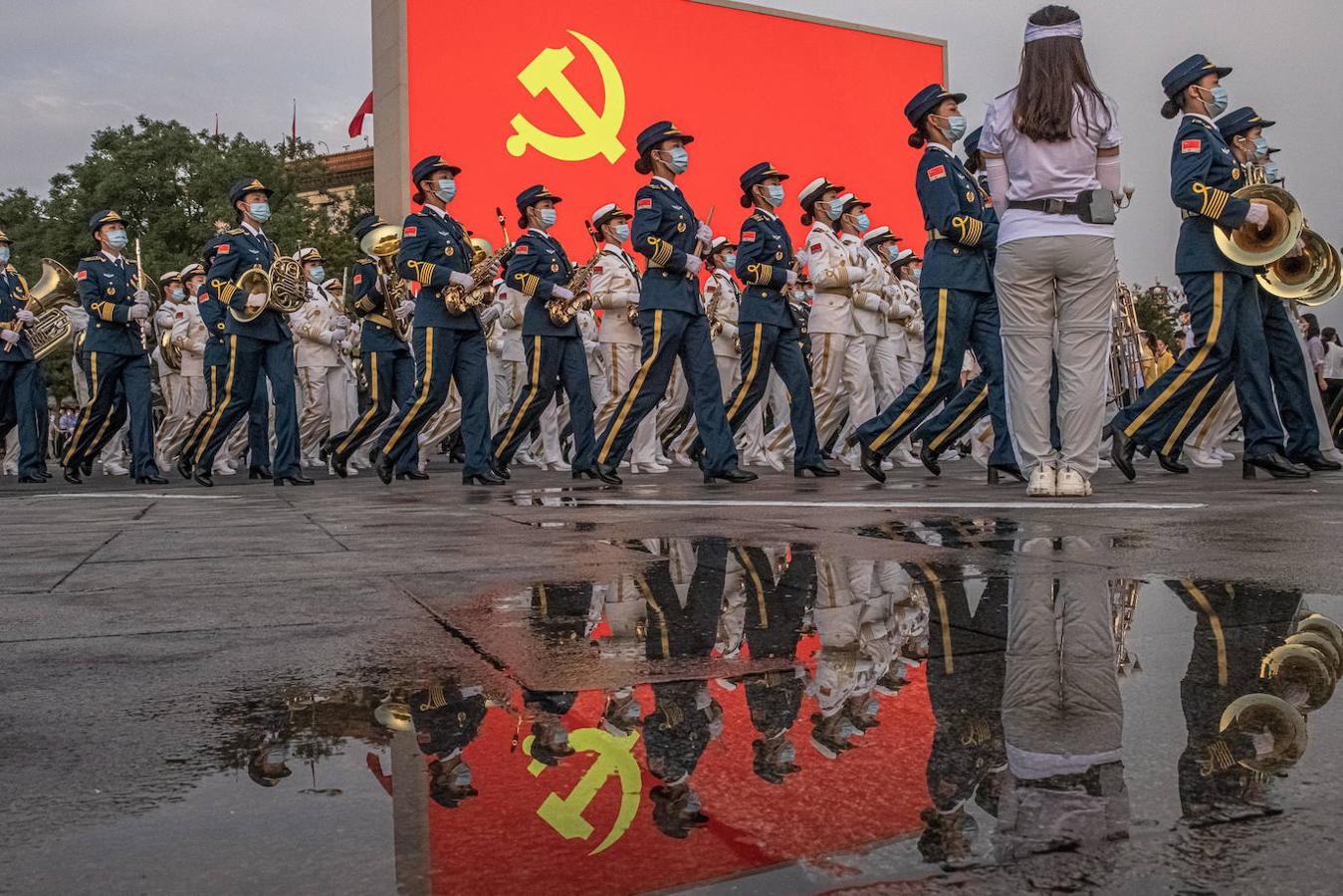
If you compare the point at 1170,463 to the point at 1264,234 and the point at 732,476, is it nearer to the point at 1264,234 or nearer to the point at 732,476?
the point at 1264,234

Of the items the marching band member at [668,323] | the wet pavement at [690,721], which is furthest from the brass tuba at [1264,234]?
the wet pavement at [690,721]

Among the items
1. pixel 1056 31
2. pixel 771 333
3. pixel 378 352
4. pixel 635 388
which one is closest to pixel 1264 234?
pixel 1056 31

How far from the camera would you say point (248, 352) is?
10.7m

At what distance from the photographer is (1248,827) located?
4.16 ft

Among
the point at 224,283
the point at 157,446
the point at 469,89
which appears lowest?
the point at 157,446

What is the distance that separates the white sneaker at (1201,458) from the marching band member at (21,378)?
1025cm

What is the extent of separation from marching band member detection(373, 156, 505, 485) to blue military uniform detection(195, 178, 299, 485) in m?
0.91

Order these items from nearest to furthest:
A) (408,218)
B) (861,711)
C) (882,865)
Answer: (882,865), (861,711), (408,218)

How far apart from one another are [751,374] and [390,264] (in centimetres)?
404

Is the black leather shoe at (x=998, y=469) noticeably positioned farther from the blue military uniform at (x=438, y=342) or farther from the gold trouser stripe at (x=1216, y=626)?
the gold trouser stripe at (x=1216, y=626)

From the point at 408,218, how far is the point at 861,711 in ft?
28.9

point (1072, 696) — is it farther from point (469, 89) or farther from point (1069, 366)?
point (469, 89)

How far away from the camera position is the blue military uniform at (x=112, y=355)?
12.0 metres

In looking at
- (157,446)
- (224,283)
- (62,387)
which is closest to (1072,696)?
(224,283)
